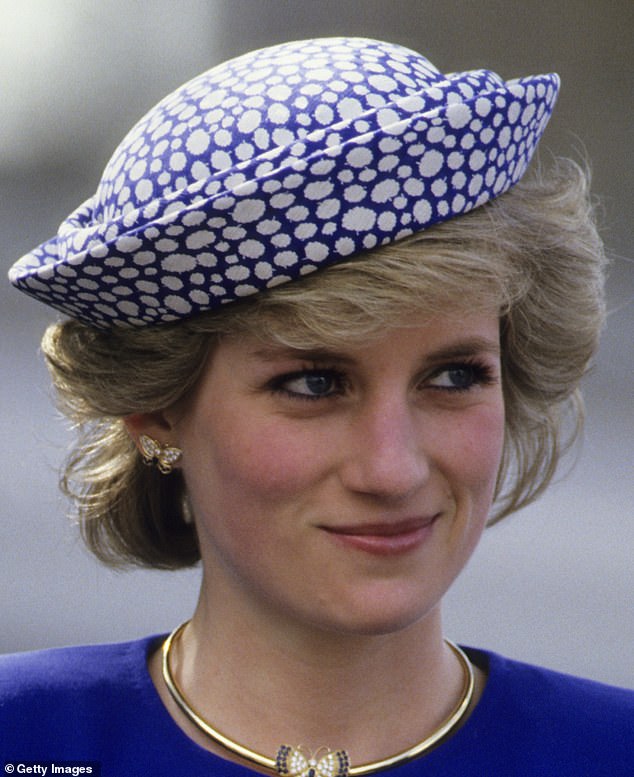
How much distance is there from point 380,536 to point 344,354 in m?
0.25

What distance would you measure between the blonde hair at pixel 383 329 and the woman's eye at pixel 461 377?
0.31 feet

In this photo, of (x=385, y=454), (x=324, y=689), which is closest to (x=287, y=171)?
(x=385, y=454)

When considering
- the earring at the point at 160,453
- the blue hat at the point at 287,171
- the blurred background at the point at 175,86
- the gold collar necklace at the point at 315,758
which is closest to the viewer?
the blue hat at the point at 287,171

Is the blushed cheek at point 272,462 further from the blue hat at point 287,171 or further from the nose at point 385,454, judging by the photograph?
the blue hat at point 287,171

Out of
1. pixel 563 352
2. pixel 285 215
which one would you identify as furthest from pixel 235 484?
pixel 563 352

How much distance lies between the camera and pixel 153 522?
2480 millimetres

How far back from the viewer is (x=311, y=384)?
6.52ft

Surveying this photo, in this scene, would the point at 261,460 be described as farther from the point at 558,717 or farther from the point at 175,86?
the point at 175,86

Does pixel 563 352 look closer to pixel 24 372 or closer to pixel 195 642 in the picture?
pixel 195 642

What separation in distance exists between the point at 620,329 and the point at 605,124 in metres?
1.18

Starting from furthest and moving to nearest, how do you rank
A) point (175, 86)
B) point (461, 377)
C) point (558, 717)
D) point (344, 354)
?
point (175, 86) → point (558, 717) → point (461, 377) → point (344, 354)

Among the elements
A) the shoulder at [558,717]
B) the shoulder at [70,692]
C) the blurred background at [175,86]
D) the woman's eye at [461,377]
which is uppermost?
the woman's eye at [461,377]

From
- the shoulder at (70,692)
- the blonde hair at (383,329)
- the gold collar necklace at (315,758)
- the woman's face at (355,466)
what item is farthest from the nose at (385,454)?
the shoulder at (70,692)
